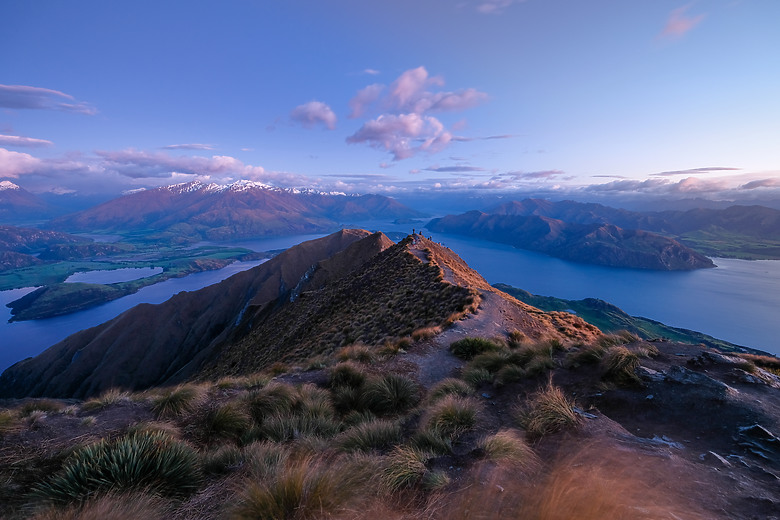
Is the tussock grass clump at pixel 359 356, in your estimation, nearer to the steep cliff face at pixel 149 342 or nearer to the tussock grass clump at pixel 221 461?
the tussock grass clump at pixel 221 461

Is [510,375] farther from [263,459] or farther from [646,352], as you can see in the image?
[263,459]

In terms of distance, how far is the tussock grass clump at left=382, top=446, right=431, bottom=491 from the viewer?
133 inches

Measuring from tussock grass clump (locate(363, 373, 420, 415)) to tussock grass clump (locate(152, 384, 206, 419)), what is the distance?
12.7 ft

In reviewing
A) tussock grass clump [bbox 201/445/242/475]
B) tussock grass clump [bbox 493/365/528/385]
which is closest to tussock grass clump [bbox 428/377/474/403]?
tussock grass clump [bbox 493/365/528/385]

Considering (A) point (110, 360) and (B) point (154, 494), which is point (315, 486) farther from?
(A) point (110, 360)

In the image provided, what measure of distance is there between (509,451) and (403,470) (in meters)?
1.49

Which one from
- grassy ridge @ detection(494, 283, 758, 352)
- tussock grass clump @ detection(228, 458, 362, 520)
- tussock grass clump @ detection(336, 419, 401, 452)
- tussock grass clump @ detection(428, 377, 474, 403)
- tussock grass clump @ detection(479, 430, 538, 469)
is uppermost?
tussock grass clump @ detection(228, 458, 362, 520)

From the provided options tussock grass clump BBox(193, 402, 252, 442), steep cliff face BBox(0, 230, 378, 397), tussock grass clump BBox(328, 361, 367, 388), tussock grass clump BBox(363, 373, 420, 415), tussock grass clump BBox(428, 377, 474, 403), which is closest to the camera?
tussock grass clump BBox(193, 402, 252, 442)

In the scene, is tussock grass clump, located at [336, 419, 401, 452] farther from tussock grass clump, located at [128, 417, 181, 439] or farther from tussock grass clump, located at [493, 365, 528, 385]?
tussock grass clump, located at [493, 365, 528, 385]

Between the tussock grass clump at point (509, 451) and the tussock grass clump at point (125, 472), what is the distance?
12.3ft

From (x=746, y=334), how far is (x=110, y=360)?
16036 centimetres

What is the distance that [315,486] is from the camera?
287 cm

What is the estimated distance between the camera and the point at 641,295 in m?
→ 129

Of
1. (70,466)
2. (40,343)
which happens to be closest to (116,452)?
(70,466)
